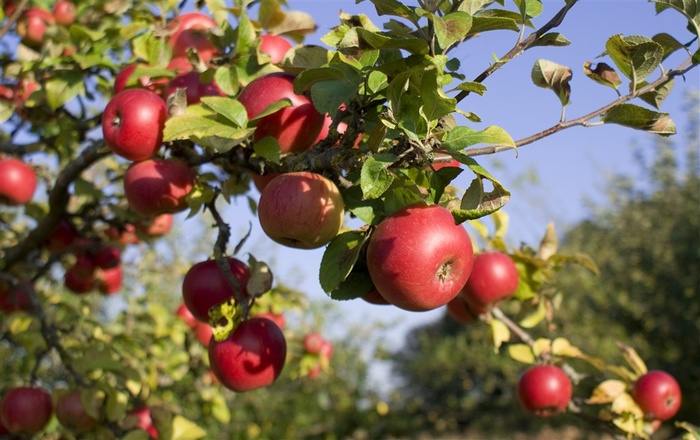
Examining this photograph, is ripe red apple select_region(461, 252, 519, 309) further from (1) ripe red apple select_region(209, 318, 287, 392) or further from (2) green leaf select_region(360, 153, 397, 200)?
(2) green leaf select_region(360, 153, 397, 200)

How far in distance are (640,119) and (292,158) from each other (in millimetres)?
562

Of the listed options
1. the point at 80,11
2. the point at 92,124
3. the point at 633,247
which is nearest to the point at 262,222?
the point at 92,124

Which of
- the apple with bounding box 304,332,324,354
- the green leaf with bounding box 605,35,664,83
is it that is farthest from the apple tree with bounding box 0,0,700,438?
the apple with bounding box 304,332,324,354

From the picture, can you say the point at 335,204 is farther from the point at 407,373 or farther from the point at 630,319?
the point at 407,373

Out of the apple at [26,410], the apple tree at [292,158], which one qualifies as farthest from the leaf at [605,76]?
the apple at [26,410]

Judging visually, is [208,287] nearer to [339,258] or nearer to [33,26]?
[339,258]

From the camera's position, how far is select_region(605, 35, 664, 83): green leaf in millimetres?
1002

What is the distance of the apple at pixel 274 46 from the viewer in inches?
60.6

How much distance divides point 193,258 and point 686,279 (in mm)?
5471

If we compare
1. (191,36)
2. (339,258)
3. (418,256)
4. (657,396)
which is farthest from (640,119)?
(191,36)

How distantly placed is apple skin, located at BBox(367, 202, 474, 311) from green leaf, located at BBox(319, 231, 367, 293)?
0.04 m

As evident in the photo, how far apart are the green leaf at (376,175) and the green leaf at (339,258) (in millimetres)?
152

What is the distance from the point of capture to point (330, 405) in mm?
6113

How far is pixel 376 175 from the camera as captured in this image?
903mm
